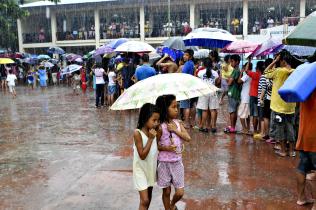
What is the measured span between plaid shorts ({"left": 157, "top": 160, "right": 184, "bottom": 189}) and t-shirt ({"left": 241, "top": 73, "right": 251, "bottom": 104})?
14.7ft

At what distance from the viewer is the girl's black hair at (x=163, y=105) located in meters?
3.90

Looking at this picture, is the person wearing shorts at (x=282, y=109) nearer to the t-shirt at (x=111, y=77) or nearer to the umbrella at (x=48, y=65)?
the t-shirt at (x=111, y=77)

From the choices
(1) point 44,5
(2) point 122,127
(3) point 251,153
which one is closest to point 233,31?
(1) point 44,5

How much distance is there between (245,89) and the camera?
8141mm

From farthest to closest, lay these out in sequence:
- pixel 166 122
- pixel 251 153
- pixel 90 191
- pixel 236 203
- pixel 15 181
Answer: pixel 251 153, pixel 15 181, pixel 90 191, pixel 236 203, pixel 166 122

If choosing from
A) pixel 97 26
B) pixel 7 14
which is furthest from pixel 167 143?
pixel 97 26

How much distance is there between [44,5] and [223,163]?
93.4ft

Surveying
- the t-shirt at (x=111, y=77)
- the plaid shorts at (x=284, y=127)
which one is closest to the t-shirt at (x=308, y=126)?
the plaid shorts at (x=284, y=127)

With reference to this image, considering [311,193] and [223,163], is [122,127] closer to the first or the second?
[223,163]

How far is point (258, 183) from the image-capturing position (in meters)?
5.43

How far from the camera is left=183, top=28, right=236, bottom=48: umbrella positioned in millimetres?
9751

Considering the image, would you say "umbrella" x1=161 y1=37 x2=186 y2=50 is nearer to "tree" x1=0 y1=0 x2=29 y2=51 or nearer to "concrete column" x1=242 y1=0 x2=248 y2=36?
"tree" x1=0 y1=0 x2=29 y2=51

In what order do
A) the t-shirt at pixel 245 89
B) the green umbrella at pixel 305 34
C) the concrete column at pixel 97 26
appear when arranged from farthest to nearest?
the concrete column at pixel 97 26 → the t-shirt at pixel 245 89 → the green umbrella at pixel 305 34

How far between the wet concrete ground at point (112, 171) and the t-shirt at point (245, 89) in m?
0.79
